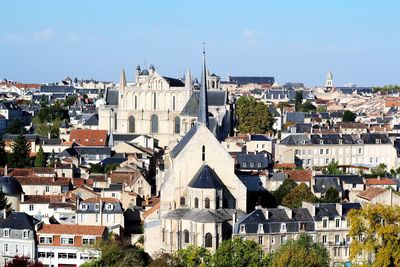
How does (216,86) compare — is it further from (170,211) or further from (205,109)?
(170,211)

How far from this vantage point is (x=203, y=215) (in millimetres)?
47156

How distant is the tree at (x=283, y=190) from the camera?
58.3m

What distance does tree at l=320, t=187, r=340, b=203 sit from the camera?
183 ft

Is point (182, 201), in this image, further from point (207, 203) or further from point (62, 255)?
point (62, 255)

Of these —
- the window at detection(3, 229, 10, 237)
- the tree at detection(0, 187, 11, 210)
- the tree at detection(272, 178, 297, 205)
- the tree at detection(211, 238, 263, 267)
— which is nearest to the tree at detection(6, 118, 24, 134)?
the tree at detection(0, 187, 11, 210)

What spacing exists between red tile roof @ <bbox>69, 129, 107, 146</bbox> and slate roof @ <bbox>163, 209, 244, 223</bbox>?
3940cm

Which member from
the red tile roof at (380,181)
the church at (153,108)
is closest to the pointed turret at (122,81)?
the church at (153,108)

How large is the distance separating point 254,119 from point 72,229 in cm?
Answer: 5975

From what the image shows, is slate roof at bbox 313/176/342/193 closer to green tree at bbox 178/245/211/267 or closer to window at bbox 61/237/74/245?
green tree at bbox 178/245/211/267

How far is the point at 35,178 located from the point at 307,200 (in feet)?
65.0

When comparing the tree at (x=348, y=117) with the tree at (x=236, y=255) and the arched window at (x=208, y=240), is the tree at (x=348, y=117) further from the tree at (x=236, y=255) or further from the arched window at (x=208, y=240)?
the tree at (x=236, y=255)

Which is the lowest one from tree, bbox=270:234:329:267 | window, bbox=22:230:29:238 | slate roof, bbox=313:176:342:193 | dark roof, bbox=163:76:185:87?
tree, bbox=270:234:329:267

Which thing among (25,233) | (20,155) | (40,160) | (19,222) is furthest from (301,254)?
(20,155)

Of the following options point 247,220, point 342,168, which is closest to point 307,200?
point 247,220
